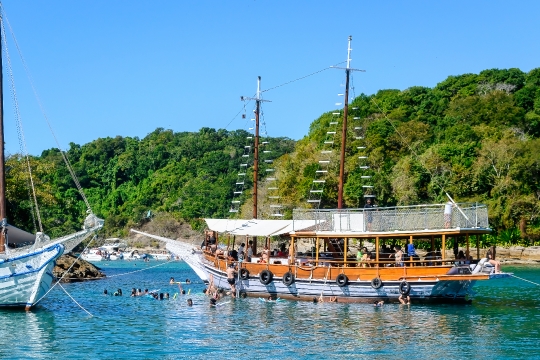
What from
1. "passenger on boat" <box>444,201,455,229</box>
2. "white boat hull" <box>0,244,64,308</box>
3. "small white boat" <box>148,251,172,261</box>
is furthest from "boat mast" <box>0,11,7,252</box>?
"small white boat" <box>148,251,172,261</box>

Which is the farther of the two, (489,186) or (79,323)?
(489,186)

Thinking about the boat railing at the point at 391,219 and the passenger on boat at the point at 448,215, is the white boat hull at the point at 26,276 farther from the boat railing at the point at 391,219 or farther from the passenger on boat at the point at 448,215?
the passenger on boat at the point at 448,215

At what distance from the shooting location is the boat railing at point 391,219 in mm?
33250

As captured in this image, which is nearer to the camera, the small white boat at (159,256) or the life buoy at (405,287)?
the life buoy at (405,287)

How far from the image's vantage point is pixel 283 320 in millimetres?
29953

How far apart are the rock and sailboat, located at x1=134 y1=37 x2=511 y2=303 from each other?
54.4 feet

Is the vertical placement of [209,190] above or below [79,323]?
above

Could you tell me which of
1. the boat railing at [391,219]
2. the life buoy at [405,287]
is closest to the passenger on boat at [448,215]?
the boat railing at [391,219]

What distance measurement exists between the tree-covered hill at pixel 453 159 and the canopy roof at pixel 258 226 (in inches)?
876

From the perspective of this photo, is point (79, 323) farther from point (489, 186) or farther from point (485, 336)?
point (489, 186)

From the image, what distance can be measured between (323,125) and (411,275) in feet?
160

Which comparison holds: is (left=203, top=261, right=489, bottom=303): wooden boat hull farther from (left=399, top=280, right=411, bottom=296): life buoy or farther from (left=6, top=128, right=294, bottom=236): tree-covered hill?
(left=6, top=128, right=294, bottom=236): tree-covered hill

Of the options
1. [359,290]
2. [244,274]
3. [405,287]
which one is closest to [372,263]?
[359,290]

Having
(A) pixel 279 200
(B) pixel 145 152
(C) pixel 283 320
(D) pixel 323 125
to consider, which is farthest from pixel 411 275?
(B) pixel 145 152
